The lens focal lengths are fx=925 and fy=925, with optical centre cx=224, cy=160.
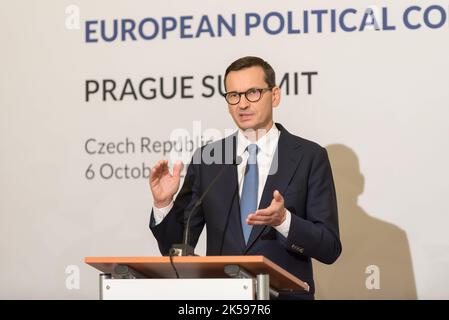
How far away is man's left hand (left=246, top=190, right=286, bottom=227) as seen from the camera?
10.7ft

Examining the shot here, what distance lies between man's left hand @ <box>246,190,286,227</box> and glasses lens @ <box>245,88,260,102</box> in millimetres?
1004

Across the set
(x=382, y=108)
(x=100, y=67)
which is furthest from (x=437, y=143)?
(x=100, y=67)

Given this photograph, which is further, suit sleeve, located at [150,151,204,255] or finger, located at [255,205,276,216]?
suit sleeve, located at [150,151,204,255]

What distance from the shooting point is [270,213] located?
3.30 m

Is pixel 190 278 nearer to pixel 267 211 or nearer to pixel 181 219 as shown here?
pixel 267 211

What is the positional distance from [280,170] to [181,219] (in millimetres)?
504

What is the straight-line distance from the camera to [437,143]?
5.19 m

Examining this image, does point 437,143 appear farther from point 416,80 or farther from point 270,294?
point 270,294

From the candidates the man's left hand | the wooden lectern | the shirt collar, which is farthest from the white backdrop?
the wooden lectern

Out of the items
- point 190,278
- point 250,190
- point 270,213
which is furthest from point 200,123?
point 190,278

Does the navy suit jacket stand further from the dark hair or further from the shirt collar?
the dark hair
